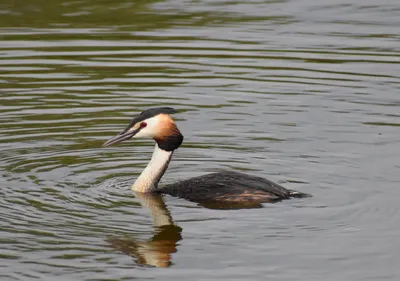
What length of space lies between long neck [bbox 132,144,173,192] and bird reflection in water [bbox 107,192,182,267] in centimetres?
72

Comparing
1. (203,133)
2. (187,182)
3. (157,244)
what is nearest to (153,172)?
(187,182)

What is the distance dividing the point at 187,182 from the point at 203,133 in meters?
2.04

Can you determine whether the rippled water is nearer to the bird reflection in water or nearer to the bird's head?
the bird reflection in water

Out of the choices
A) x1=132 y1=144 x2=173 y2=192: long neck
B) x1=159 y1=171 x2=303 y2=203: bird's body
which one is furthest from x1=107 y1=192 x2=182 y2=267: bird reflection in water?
x1=132 y1=144 x2=173 y2=192: long neck

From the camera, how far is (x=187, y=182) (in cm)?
1085

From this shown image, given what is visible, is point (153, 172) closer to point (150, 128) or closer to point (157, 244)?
point (150, 128)

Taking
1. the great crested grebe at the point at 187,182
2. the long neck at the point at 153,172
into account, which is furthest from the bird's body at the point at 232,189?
the long neck at the point at 153,172

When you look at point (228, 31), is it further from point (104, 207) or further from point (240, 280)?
point (240, 280)

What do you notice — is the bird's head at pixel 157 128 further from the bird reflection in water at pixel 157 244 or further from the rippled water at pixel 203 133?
the bird reflection in water at pixel 157 244

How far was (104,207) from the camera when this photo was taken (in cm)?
1027

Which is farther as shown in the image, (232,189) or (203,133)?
(203,133)

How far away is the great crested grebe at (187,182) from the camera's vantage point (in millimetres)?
10508

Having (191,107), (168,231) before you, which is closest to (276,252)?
(168,231)

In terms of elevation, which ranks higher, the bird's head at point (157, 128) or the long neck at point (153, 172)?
the bird's head at point (157, 128)
